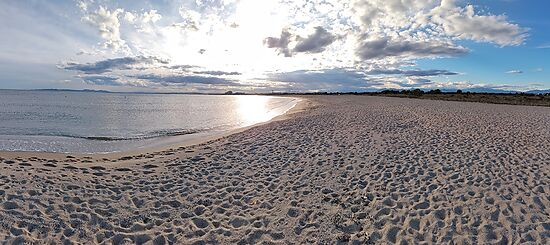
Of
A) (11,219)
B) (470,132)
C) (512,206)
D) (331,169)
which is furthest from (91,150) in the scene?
(470,132)

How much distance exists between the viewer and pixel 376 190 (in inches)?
317

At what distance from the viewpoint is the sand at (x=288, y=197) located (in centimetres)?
598

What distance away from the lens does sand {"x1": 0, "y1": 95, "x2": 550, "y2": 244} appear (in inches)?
235

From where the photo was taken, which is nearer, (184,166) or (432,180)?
(432,180)

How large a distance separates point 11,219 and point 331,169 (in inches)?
315

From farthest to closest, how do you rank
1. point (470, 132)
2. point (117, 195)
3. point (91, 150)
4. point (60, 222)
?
1. point (470, 132)
2. point (91, 150)
3. point (117, 195)
4. point (60, 222)

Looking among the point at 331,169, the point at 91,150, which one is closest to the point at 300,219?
the point at 331,169

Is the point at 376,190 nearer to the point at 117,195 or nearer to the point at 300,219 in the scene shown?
the point at 300,219

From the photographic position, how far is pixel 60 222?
6031 millimetres

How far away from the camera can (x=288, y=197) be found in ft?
25.6

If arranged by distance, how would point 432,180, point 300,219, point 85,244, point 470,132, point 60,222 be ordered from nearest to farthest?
point 85,244
point 60,222
point 300,219
point 432,180
point 470,132

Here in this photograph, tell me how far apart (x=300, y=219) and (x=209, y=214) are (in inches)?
80.7

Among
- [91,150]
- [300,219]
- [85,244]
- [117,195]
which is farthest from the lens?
[91,150]

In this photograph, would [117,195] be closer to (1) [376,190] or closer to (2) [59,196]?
(2) [59,196]
